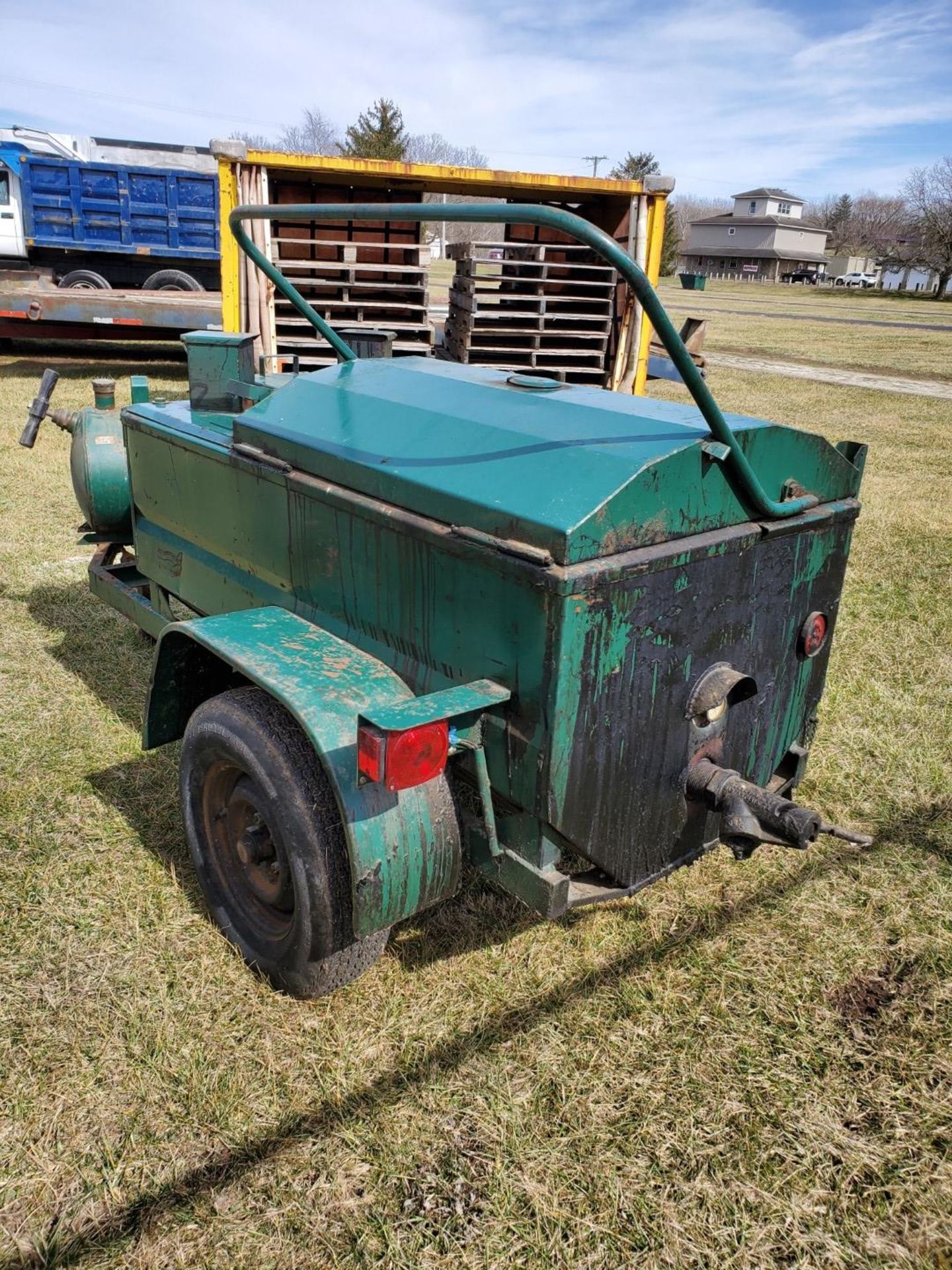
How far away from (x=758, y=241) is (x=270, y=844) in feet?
259

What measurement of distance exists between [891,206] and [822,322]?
68.0m

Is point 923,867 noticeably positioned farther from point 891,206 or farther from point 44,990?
point 891,206

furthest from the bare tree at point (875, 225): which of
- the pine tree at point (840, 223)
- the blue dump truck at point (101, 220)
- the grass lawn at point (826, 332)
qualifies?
the blue dump truck at point (101, 220)

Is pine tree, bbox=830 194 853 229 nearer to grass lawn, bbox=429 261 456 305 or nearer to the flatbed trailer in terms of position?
grass lawn, bbox=429 261 456 305

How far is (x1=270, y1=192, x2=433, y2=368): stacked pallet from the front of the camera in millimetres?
7664

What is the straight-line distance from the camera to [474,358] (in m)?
8.15

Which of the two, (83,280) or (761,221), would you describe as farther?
(761,221)

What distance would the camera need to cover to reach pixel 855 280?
66188 mm

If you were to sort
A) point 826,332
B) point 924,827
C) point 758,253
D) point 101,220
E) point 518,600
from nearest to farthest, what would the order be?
point 518,600
point 924,827
point 101,220
point 826,332
point 758,253

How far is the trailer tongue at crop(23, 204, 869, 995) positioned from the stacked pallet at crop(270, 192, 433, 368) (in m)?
5.28

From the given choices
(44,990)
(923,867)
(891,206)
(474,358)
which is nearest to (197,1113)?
(44,990)

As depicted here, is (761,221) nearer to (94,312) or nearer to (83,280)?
(83,280)

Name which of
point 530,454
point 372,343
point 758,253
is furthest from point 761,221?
point 530,454

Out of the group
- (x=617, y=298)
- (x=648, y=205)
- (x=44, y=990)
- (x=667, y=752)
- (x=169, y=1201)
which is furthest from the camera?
(x=617, y=298)
